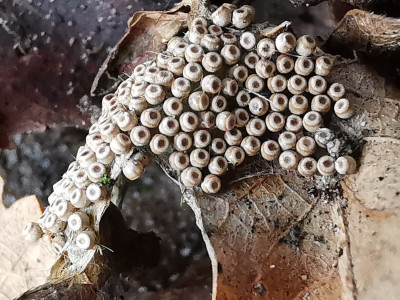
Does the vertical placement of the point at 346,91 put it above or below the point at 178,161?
Result: above

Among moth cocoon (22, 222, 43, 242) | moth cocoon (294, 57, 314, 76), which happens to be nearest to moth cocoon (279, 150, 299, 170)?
moth cocoon (294, 57, 314, 76)

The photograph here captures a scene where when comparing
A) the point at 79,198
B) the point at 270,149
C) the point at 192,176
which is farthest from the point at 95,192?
the point at 270,149

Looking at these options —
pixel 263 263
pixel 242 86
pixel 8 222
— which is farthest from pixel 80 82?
pixel 263 263

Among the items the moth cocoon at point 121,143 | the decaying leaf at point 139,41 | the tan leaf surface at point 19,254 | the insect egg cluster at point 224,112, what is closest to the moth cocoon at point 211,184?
the insect egg cluster at point 224,112

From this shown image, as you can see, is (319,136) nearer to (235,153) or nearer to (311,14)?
(235,153)

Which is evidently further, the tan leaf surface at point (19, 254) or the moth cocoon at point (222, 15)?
the tan leaf surface at point (19, 254)

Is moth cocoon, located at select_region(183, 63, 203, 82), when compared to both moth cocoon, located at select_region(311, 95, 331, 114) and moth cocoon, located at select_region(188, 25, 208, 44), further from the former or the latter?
moth cocoon, located at select_region(311, 95, 331, 114)

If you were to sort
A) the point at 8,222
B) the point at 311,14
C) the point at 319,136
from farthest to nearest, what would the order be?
1. the point at 8,222
2. the point at 311,14
3. the point at 319,136

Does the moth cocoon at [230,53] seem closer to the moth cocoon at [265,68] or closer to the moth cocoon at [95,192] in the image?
the moth cocoon at [265,68]
